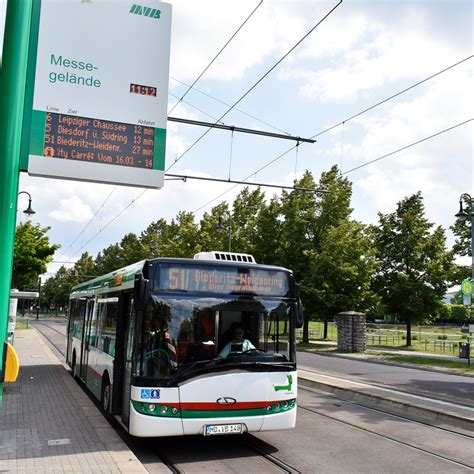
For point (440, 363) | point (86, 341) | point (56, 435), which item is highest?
point (86, 341)

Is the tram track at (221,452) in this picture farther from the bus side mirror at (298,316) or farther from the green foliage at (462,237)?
the green foliage at (462,237)

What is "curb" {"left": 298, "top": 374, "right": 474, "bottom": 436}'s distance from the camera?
10000 millimetres

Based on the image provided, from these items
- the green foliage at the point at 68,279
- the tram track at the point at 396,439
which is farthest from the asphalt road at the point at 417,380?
the green foliage at the point at 68,279

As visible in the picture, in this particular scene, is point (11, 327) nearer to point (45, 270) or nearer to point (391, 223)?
point (45, 270)

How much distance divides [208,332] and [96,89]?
160 inches

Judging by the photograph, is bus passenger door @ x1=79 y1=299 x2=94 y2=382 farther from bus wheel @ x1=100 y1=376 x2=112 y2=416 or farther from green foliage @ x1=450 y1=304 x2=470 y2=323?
green foliage @ x1=450 y1=304 x2=470 y2=323

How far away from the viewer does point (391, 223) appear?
41312 millimetres

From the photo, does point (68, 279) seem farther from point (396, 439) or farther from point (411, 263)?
point (396, 439)

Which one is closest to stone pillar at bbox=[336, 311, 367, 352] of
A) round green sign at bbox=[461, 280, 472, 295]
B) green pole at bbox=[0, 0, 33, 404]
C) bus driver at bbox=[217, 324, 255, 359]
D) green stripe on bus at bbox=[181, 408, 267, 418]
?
round green sign at bbox=[461, 280, 472, 295]

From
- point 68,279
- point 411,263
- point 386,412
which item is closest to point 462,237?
point 411,263

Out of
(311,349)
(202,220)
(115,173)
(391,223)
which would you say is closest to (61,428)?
(115,173)

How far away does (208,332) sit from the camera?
25.0 feet

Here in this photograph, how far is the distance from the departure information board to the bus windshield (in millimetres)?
2525

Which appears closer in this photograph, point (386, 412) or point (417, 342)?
point (386, 412)
